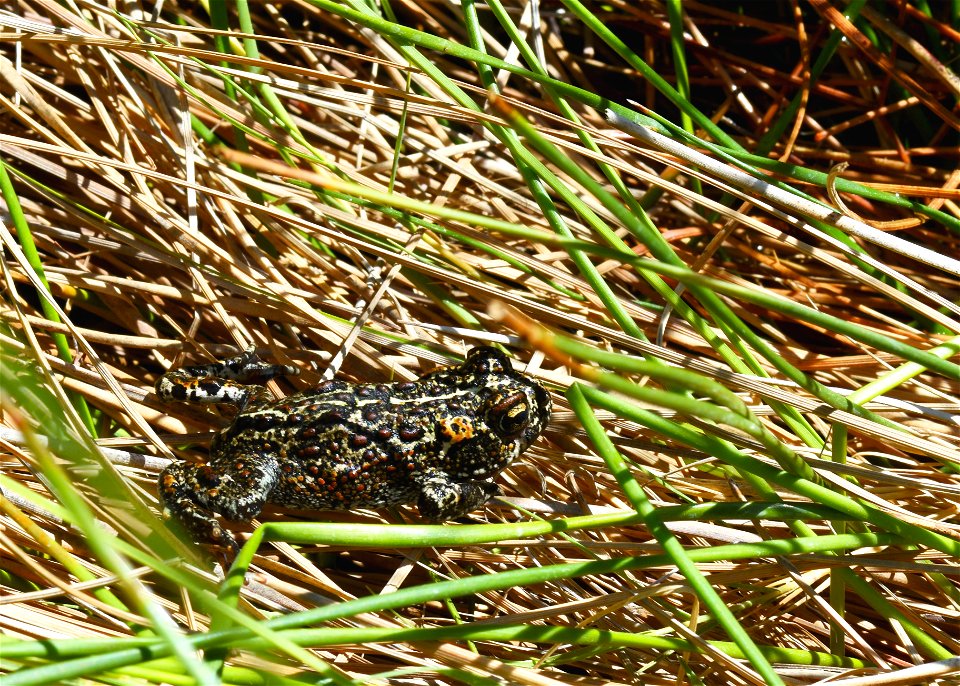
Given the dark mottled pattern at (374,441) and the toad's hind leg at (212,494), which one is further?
the dark mottled pattern at (374,441)

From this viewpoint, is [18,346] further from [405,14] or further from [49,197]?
[405,14]

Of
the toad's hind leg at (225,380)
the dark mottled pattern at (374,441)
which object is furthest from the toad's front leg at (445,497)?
the toad's hind leg at (225,380)

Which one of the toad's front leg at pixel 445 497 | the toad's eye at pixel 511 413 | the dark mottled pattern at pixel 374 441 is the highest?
the toad's eye at pixel 511 413

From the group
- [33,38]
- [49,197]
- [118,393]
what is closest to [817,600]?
[118,393]

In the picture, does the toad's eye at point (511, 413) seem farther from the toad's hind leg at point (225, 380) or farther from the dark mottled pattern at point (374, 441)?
the toad's hind leg at point (225, 380)

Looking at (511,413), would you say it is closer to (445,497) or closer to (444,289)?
(445,497)

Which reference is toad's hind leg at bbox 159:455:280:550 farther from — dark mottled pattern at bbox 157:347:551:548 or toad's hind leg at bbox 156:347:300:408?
toad's hind leg at bbox 156:347:300:408
